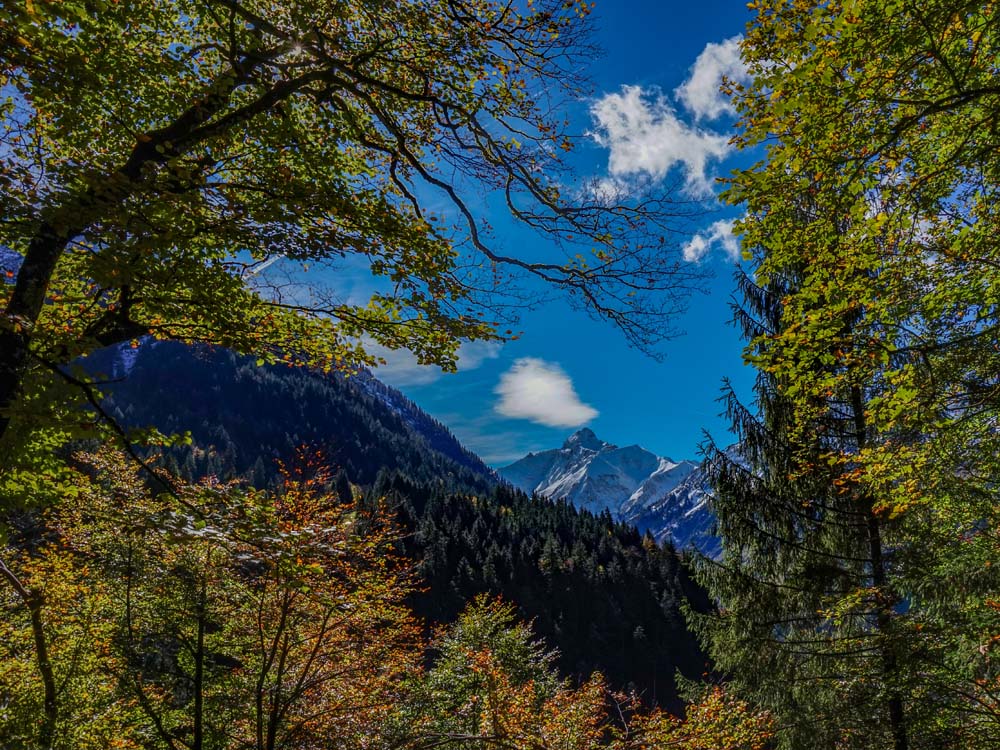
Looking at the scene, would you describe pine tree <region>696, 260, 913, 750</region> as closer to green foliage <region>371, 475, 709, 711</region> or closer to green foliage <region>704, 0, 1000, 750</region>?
green foliage <region>704, 0, 1000, 750</region>

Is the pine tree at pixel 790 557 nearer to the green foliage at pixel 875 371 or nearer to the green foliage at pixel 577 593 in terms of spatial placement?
the green foliage at pixel 875 371

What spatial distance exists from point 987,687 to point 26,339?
39.1 feet

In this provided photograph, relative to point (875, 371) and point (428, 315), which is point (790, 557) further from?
point (428, 315)

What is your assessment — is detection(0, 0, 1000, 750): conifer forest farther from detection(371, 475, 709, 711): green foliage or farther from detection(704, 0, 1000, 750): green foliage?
detection(371, 475, 709, 711): green foliage

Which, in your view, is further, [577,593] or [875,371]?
[577,593]

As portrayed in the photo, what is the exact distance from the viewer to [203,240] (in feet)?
17.9

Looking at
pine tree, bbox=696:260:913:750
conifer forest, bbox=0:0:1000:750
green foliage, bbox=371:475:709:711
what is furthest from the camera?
green foliage, bbox=371:475:709:711

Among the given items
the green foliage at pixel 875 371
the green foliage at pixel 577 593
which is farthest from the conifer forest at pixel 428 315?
the green foliage at pixel 577 593

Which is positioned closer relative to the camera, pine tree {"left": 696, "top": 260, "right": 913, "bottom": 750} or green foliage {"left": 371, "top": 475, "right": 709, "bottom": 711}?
pine tree {"left": 696, "top": 260, "right": 913, "bottom": 750}

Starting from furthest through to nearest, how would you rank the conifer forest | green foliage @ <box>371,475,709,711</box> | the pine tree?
green foliage @ <box>371,475,709,711</box>
the pine tree
the conifer forest

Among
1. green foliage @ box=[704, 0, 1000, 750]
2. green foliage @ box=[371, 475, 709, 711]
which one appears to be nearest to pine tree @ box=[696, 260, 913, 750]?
green foliage @ box=[704, 0, 1000, 750]

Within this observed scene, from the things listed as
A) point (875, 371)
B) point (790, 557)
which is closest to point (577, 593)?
point (790, 557)

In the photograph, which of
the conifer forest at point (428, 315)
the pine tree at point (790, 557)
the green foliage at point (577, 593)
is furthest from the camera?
the green foliage at point (577, 593)

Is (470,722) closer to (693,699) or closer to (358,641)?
(358,641)
